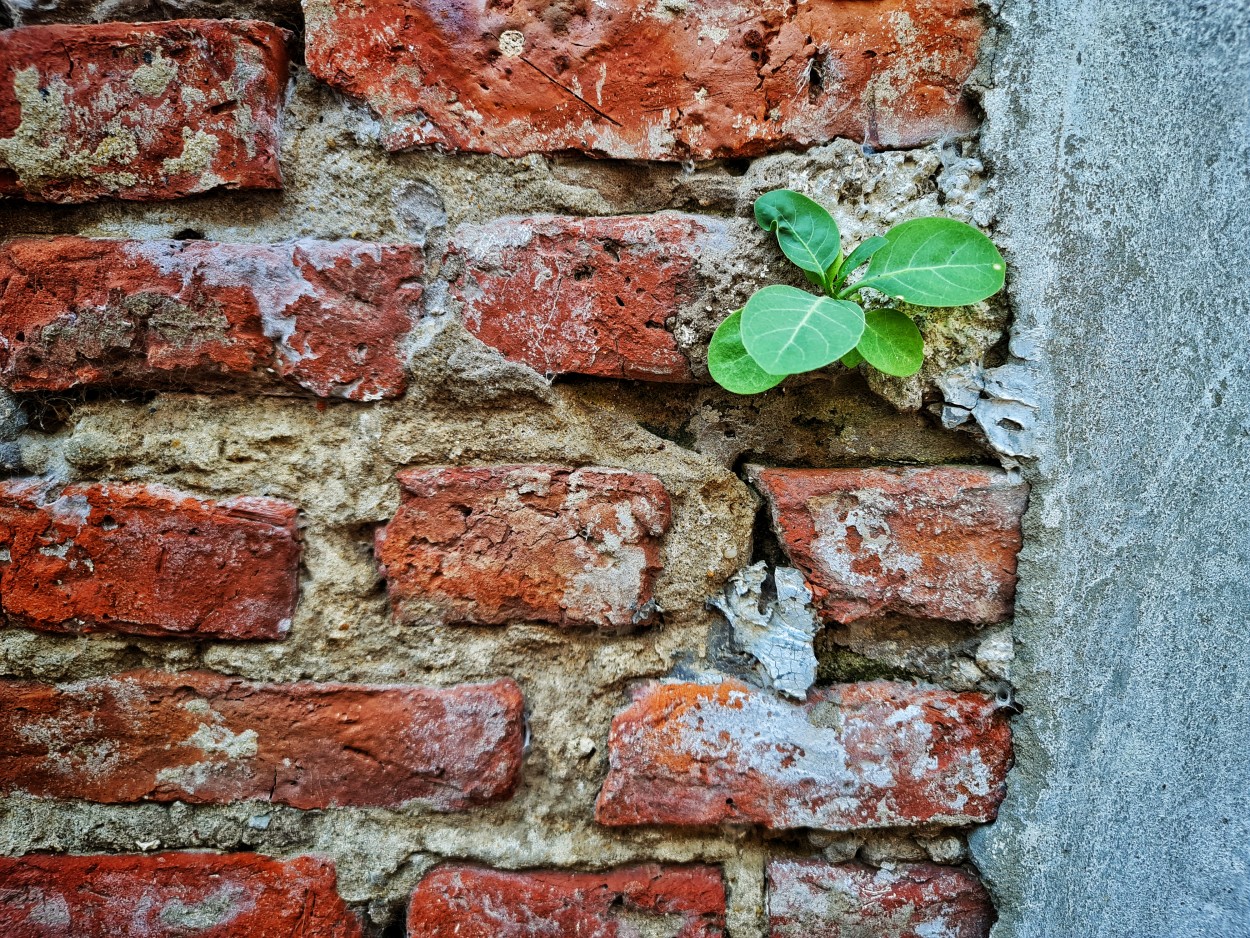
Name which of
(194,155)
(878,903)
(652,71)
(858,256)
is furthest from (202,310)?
(878,903)

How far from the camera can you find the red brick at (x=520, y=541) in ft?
1.58

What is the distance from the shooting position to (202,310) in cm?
47

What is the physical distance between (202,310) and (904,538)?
54 centimetres

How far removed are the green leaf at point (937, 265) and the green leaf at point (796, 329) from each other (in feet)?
0.12

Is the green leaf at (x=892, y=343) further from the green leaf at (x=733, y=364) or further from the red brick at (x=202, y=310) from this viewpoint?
the red brick at (x=202, y=310)

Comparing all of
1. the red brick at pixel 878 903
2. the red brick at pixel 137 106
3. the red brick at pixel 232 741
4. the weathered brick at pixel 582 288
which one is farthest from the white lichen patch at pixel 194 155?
the red brick at pixel 878 903

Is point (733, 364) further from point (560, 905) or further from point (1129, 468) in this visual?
point (560, 905)

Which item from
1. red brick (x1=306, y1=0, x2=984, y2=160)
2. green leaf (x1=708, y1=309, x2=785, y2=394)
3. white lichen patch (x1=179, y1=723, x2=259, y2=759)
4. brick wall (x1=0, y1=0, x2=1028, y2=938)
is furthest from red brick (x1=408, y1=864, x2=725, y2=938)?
red brick (x1=306, y1=0, x2=984, y2=160)

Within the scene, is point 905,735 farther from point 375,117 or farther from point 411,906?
point 375,117

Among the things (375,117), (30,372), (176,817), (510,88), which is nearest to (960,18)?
(510,88)

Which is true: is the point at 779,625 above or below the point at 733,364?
below

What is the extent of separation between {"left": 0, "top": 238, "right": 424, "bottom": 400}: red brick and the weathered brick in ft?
0.19

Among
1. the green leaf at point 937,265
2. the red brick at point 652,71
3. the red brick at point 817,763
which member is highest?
the red brick at point 652,71

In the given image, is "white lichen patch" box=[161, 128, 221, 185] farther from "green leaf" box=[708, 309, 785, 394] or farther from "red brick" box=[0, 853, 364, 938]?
"red brick" box=[0, 853, 364, 938]
